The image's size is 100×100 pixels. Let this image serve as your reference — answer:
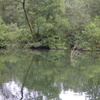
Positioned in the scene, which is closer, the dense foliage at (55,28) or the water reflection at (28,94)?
the water reflection at (28,94)

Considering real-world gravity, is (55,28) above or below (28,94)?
below

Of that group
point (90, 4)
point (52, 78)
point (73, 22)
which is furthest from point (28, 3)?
point (52, 78)

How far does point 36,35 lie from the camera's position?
88.1 ft

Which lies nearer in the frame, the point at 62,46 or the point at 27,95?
the point at 27,95

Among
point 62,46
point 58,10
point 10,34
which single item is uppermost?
point 58,10

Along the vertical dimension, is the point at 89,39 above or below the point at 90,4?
below

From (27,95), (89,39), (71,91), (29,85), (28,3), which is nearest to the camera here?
(27,95)

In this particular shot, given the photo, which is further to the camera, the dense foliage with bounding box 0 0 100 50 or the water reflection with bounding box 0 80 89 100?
the dense foliage with bounding box 0 0 100 50

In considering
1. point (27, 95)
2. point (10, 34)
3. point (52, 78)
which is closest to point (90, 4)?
point (10, 34)

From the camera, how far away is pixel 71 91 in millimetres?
6395

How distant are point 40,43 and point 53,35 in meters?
2.21

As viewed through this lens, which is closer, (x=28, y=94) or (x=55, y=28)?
(x=28, y=94)

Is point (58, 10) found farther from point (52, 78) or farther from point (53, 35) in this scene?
point (52, 78)

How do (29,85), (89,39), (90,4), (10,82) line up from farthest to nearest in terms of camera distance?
(90,4)
(89,39)
(10,82)
(29,85)
